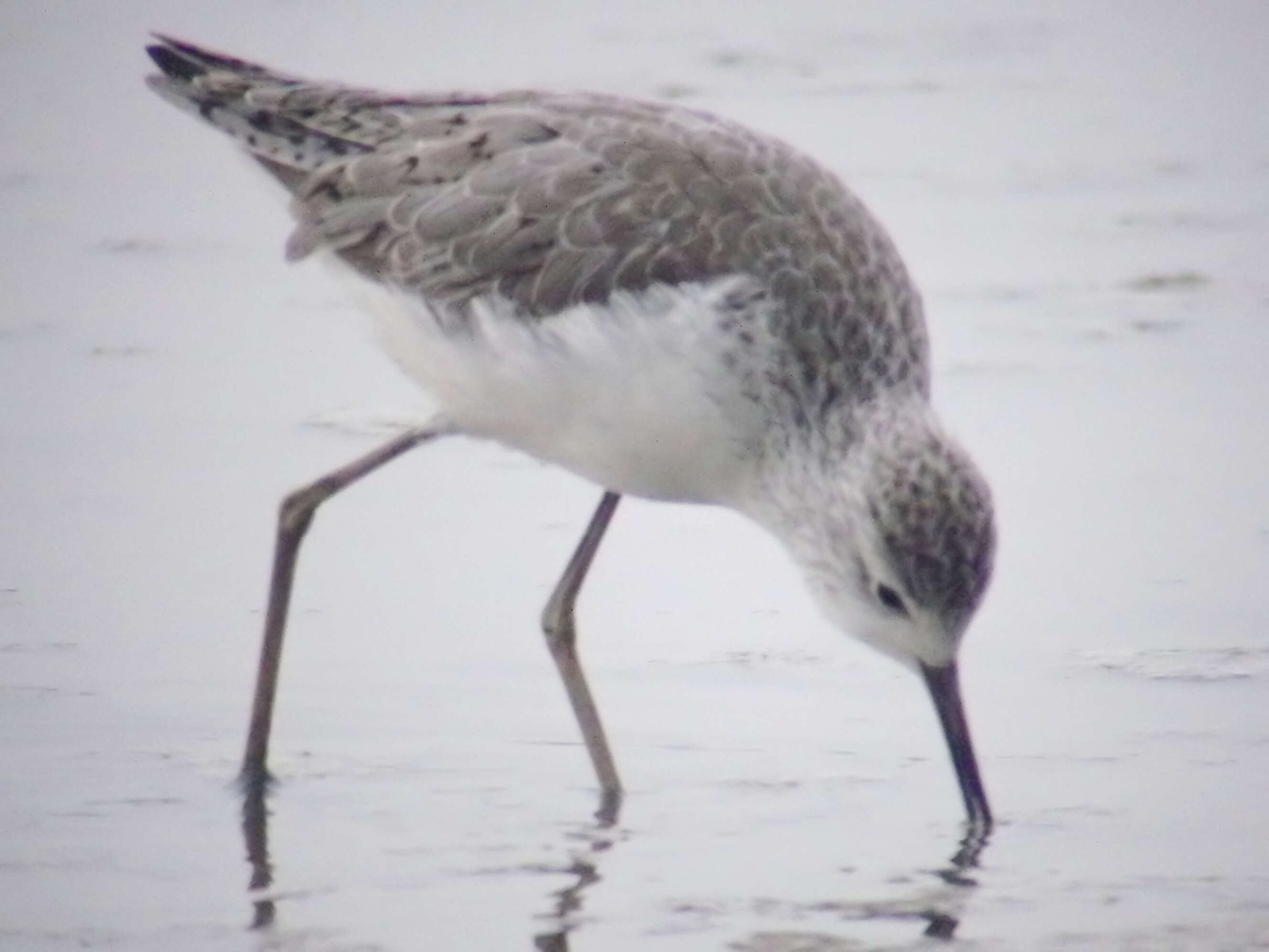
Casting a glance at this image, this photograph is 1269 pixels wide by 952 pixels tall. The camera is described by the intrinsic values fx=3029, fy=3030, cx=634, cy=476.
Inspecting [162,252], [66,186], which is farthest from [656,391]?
[66,186]

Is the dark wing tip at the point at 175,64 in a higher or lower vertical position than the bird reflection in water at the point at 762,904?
higher

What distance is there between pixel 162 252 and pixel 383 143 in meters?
4.66

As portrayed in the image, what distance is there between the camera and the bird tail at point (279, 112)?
8750 mm

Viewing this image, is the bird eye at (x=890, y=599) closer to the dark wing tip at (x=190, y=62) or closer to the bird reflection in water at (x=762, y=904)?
the bird reflection in water at (x=762, y=904)

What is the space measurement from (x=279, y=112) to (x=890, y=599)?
2.44 metres

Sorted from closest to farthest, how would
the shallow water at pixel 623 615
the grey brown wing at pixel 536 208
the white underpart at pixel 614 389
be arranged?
the shallow water at pixel 623 615, the white underpart at pixel 614 389, the grey brown wing at pixel 536 208

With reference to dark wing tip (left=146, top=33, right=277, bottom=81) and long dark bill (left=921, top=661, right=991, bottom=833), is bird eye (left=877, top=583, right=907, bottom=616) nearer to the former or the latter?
long dark bill (left=921, top=661, right=991, bottom=833)

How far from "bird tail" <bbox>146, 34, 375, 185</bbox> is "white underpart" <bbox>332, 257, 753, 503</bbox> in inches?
28.6

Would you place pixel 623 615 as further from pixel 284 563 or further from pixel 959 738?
pixel 959 738

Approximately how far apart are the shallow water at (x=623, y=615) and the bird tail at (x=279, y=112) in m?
0.45

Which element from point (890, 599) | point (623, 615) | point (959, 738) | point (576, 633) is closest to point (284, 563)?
point (576, 633)

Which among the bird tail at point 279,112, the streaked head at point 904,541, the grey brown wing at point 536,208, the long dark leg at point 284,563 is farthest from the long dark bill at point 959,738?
the bird tail at point 279,112

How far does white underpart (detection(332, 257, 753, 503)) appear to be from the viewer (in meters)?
7.84

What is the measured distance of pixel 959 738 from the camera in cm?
776
